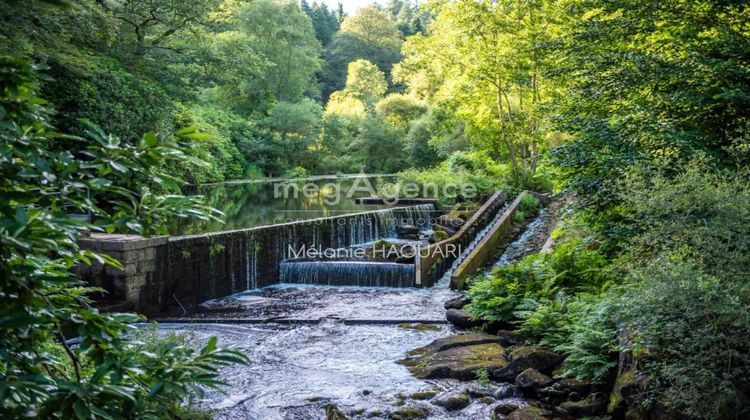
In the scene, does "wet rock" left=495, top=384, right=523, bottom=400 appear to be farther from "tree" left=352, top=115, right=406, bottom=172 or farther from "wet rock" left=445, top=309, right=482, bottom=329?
"tree" left=352, top=115, right=406, bottom=172

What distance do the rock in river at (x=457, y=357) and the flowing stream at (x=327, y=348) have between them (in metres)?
0.18

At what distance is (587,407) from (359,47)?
67833mm

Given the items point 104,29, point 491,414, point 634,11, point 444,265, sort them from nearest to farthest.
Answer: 1. point 491,414
2. point 634,11
3. point 444,265
4. point 104,29

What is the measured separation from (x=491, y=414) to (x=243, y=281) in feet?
24.5

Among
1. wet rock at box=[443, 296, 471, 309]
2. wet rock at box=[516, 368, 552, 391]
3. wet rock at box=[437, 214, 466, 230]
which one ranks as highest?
wet rock at box=[437, 214, 466, 230]

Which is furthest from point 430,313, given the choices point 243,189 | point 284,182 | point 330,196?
point 284,182

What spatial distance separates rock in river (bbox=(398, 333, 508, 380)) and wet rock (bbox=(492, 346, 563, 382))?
0.13 m

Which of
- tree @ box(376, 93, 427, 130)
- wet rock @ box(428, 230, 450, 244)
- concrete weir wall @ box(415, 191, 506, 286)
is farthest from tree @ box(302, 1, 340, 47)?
wet rock @ box(428, 230, 450, 244)

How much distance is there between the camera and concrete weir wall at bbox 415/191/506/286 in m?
12.1

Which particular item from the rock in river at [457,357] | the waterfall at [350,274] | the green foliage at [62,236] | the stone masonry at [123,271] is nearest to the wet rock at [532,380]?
the rock in river at [457,357]

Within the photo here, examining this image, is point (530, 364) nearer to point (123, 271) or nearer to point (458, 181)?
point (123, 271)

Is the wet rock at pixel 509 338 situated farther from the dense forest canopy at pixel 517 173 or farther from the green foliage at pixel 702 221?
the green foliage at pixel 702 221

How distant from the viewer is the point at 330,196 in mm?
26797

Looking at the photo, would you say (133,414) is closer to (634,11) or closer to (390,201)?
(634,11)
